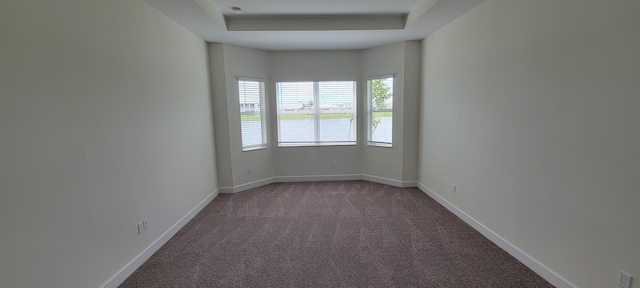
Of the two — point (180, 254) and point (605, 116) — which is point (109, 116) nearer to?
point (180, 254)

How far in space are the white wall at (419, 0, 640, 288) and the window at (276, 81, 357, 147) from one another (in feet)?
7.72

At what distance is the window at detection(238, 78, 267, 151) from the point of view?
5.02 meters

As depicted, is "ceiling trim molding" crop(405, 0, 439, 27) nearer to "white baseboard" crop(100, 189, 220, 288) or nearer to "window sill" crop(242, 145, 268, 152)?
"window sill" crop(242, 145, 268, 152)

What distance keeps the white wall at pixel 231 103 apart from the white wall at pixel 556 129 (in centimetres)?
332

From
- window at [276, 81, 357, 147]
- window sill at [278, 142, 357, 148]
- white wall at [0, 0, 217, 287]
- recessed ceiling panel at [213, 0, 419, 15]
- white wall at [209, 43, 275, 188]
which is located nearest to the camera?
white wall at [0, 0, 217, 287]

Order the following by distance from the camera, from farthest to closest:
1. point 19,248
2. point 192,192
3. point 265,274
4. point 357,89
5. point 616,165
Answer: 1. point 357,89
2. point 192,192
3. point 265,274
4. point 616,165
5. point 19,248

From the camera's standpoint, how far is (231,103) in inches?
188

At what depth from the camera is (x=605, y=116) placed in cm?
184

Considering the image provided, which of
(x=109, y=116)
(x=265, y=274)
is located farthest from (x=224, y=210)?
(x=109, y=116)

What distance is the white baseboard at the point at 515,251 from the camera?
2246 millimetres

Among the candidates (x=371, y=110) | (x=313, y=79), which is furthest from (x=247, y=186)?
(x=371, y=110)

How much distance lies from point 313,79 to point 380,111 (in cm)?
142

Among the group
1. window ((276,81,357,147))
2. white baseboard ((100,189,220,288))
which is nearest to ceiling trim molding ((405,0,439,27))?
window ((276,81,357,147))

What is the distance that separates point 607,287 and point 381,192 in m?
3.09
